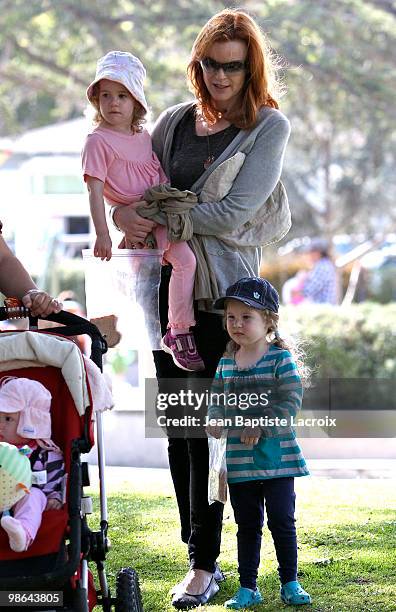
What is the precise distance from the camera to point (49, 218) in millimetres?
13656

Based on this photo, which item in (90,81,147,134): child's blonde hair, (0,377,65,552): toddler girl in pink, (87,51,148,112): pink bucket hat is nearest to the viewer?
(0,377,65,552): toddler girl in pink

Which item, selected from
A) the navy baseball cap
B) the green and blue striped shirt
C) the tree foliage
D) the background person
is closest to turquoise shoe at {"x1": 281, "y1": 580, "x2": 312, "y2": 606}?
the green and blue striped shirt

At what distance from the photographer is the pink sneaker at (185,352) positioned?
385 centimetres

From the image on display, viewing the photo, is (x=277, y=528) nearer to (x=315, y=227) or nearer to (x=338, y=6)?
(x=338, y=6)

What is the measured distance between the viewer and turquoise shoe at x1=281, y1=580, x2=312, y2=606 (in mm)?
3877

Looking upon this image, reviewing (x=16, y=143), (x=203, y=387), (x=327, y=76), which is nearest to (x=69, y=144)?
(x=16, y=143)

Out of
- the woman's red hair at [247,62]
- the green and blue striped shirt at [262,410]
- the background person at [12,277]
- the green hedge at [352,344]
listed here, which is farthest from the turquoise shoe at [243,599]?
the green hedge at [352,344]

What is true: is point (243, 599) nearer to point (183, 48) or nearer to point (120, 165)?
point (120, 165)

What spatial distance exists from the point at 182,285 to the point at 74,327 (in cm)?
54

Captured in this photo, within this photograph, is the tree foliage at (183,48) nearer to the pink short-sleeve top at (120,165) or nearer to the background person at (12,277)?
the pink short-sleeve top at (120,165)

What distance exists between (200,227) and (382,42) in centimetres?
1459

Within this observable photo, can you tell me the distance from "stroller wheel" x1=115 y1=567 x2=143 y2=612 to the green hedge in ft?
24.2

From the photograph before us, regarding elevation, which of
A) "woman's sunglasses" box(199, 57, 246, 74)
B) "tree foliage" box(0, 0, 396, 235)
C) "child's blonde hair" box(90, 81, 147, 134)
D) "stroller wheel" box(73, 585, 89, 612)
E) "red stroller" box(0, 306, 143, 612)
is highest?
"tree foliage" box(0, 0, 396, 235)

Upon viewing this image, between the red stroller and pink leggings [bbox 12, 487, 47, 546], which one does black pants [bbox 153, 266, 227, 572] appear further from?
pink leggings [bbox 12, 487, 47, 546]
